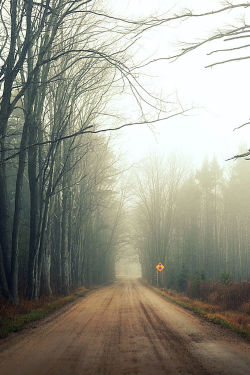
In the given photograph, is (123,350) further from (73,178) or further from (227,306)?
(73,178)

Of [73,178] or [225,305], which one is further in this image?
[73,178]

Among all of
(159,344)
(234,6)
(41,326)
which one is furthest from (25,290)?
(234,6)

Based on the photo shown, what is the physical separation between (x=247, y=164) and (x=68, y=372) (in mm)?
38799

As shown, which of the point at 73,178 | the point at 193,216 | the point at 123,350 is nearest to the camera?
the point at 123,350

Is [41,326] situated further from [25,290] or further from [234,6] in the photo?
[234,6]

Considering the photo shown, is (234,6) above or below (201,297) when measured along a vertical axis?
above

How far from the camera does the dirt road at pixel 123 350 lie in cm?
415

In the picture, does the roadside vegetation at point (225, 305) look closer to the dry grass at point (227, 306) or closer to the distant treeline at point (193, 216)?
the dry grass at point (227, 306)

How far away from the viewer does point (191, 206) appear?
42.2m

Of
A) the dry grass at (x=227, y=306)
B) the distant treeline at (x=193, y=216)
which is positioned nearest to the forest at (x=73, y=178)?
the distant treeline at (x=193, y=216)

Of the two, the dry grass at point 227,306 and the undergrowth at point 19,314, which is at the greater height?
the undergrowth at point 19,314

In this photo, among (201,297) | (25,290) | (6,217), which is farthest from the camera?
(201,297)

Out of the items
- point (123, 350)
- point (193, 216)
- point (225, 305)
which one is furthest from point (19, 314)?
point (193, 216)

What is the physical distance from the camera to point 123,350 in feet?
16.7
